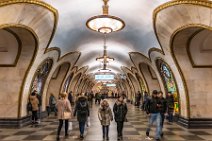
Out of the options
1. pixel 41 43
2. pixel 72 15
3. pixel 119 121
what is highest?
pixel 72 15

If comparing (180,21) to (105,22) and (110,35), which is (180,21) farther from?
(110,35)

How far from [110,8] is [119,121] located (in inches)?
136

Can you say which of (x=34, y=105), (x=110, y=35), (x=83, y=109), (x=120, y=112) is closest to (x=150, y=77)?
(x=110, y=35)

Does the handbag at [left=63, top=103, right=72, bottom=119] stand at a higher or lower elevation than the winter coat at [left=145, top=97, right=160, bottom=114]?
lower

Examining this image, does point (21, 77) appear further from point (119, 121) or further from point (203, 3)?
point (203, 3)

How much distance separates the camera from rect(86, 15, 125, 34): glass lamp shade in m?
6.32

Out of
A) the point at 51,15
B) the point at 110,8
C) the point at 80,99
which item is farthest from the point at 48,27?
the point at 80,99

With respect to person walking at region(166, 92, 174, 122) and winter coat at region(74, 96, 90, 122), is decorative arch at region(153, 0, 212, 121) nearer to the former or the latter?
person walking at region(166, 92, 174, 122)

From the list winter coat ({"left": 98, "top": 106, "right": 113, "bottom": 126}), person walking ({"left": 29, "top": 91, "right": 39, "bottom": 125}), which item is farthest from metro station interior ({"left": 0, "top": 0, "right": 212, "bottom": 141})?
winter coat ({"left": 98, "top": 106, "right": 113, "bottom": 126})

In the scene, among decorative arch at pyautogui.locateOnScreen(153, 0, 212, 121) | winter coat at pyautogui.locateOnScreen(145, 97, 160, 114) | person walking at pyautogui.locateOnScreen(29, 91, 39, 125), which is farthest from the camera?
person walking at pyautogui.locateOnScreen(29, 91, 39, 125)

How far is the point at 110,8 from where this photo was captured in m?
7.27

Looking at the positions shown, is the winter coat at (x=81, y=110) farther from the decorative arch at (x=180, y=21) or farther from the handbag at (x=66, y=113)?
the decorative arch at (x=180, y=21)

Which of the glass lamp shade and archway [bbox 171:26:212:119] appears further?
archway [bbox 171:26:212:119]

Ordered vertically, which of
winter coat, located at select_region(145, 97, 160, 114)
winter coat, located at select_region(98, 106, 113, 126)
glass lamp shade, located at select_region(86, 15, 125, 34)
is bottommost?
winter coat, located at select_region(98, 106, 113, 126)
